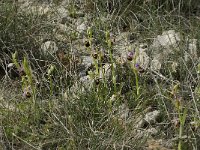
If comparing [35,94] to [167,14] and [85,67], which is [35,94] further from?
[167,14]

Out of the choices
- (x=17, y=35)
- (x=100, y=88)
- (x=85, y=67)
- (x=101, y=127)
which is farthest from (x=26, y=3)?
(x=101, y=127)

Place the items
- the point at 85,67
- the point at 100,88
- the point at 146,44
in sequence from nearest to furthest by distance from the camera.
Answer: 1. the point at 100,88
2. the point at 85,67
3. the point at 146,44

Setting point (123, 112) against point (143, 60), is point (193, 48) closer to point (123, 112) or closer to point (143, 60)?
point (143, 60)

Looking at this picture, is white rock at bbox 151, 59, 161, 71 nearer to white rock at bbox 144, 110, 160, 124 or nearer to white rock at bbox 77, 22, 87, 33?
white rock at bbox 144, 110, 160, 124

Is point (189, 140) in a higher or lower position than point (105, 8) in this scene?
lower

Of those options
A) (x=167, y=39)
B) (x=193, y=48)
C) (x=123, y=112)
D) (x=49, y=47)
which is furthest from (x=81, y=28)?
(x=123, y=112)

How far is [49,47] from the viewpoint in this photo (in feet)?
7.82

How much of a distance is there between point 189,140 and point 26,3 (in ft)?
4.94

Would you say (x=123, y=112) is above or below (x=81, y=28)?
below

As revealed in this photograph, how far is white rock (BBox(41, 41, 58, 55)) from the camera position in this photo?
2.37 m

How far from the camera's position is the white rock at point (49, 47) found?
237 centimetres

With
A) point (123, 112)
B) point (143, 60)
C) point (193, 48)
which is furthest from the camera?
point (193, 48)

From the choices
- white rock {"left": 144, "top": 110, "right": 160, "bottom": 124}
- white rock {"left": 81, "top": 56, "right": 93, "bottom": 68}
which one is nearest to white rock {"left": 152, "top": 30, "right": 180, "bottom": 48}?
white rock {"left": 81, "top": 56, "right": 93, "bottom": 68}

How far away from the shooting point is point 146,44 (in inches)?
96.6
